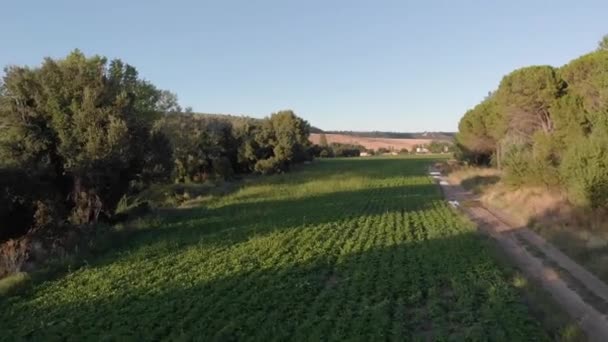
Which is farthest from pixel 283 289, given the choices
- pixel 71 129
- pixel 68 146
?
pixel 71 129

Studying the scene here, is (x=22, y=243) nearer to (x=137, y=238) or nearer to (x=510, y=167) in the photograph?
(x=137, y=238)

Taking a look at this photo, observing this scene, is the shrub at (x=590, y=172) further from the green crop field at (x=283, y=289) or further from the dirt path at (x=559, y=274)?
the green crop field at (x=283, y=289)

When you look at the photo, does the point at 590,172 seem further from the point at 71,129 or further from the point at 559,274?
the point at 71,129

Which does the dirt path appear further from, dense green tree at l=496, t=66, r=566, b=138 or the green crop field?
dense green tree at l=496, t=66, r=566, b=138

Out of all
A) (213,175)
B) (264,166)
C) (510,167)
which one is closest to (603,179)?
(510,167)

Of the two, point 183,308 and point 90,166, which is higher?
point 90,166
